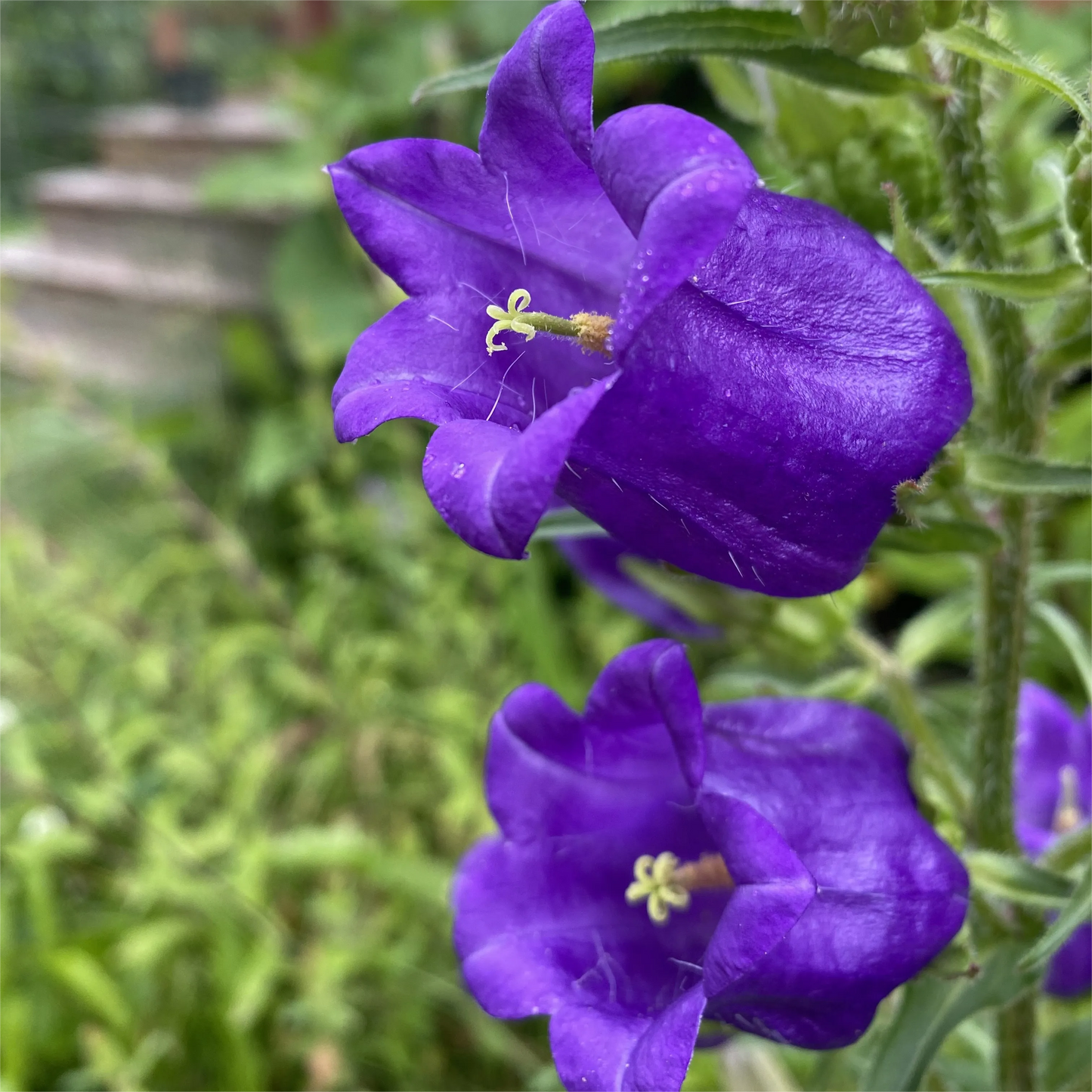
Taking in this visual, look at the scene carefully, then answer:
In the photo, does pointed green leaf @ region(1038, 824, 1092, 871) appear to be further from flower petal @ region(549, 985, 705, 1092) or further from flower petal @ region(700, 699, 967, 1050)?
flower petal @ region(549, 985, 705, 1092)

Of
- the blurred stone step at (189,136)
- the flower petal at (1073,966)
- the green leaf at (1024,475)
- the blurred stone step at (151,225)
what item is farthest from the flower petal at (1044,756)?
the blurred stone step at (189,136)

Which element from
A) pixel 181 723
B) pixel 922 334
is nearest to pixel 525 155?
pixel 922 334

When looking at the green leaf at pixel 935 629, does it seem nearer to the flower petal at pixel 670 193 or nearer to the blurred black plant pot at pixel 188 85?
the flower petal at pixel 670 193

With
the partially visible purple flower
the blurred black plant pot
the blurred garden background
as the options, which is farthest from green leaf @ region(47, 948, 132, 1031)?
the blurred black plant pot

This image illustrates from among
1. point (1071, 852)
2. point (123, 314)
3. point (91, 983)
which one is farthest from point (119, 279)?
point (1071, 852)

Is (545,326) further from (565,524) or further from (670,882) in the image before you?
(670,882)

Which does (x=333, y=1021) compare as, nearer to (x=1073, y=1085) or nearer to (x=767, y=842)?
(x=1073, y=1085)
